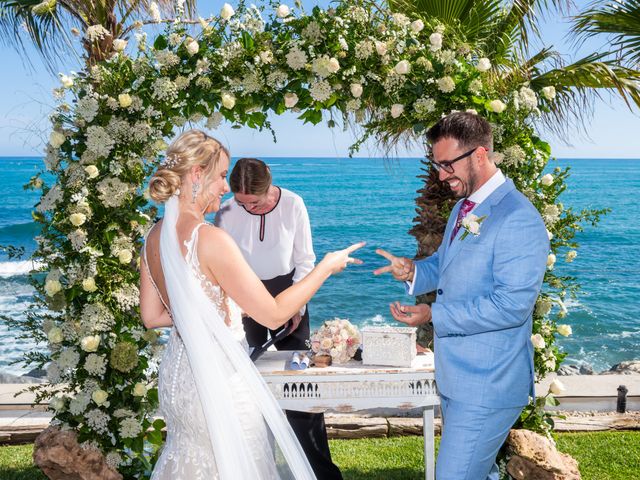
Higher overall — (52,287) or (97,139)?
(97,139)

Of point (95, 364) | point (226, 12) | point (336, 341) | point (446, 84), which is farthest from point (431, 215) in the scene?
point (95, 364)

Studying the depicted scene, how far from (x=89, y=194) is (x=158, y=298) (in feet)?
5.79

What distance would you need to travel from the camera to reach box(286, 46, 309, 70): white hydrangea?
15.5ft

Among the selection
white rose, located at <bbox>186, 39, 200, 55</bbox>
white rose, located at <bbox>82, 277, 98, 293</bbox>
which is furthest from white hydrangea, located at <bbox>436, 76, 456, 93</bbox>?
white rose, located at <bbox>82, 277, 98, 293</bbox>

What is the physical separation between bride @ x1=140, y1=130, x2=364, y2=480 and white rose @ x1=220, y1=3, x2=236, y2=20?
5.75 ft

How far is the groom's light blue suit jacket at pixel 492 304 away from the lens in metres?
3.29

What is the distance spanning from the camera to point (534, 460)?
468 cm

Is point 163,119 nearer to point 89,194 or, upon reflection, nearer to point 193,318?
point 89,194

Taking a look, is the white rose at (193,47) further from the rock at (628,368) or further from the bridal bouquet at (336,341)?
the rock at (628,368)

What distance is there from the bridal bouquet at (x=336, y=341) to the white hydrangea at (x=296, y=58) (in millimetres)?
1847

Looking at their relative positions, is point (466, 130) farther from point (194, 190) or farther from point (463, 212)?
point (194, 190)

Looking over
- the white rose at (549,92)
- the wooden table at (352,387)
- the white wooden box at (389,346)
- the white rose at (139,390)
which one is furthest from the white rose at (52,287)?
the white rose at (549,92)

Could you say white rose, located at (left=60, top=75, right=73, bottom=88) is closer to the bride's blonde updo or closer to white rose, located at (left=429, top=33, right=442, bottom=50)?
the bride's blonde updo

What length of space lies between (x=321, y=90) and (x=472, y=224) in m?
1.92
